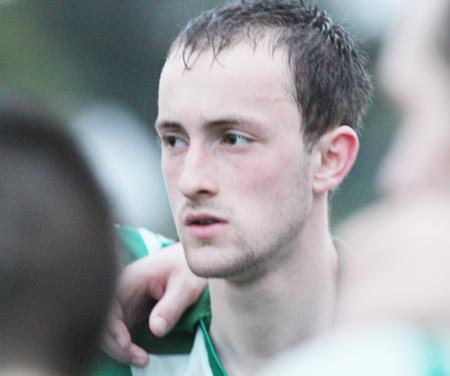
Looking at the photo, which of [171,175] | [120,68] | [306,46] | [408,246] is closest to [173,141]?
[171,175]

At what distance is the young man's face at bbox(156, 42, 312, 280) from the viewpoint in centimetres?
233

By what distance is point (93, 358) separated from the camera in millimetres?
1294

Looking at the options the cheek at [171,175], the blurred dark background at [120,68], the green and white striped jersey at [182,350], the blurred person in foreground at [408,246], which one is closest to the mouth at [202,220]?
the cheek at [171,175]

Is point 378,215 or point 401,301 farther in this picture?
point 378,215

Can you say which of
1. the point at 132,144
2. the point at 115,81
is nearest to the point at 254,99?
the point at 132,144

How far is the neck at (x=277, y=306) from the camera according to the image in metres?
2.48

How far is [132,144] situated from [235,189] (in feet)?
26.2

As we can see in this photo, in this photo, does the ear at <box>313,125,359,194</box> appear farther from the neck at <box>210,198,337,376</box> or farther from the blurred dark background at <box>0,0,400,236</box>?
the blurred dark background at <box>0,0,400,236</box>

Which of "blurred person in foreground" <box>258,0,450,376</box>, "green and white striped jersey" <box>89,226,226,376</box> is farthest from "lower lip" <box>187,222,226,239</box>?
"blurred person in foreground" <box>258,0,450,376</box>

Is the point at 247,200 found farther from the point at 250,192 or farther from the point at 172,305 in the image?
the point at 172,305

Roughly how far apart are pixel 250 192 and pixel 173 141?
22 cm

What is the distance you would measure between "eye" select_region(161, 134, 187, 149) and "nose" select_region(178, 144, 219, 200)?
6cm

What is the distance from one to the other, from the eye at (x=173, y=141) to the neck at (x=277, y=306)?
0.36 m

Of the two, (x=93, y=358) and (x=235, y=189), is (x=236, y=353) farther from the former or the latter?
(x=93, y=358)
